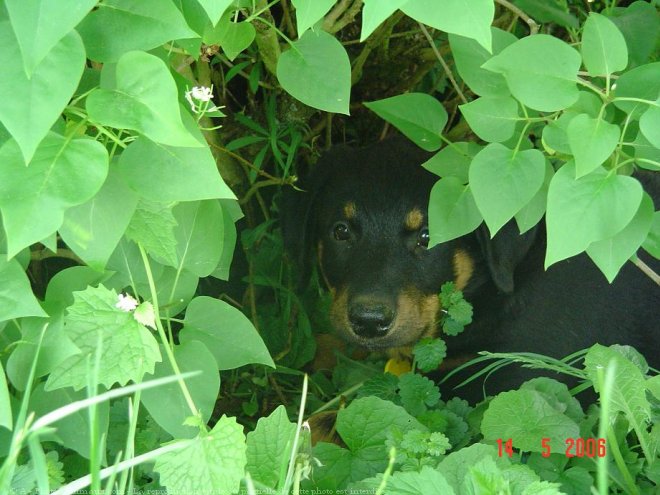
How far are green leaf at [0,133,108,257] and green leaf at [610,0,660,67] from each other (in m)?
1.58

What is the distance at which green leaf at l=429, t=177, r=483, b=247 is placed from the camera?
202 centimetres

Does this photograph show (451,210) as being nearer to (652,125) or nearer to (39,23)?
(652,125)

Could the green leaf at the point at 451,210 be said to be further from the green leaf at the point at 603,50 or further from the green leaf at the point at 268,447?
the green leaf at the point at 268,447

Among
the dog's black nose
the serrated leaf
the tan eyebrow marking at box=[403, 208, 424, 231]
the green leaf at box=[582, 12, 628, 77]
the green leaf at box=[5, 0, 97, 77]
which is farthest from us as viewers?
the tan eyebrow marking at box=[403, 208, 424, 231]

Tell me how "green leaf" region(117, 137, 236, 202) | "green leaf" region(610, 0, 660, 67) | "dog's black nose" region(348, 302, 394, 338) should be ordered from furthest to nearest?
"dog's black nose" region(348, 302, 394, 338) → "green leaf" region(610, 0, 660, 67) → "green leaf" region(117, 137, 236, 202)

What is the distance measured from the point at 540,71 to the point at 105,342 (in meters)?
0.95

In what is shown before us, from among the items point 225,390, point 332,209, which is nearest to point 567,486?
point 332,209

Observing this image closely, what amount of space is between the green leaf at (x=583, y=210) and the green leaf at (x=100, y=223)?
759mm

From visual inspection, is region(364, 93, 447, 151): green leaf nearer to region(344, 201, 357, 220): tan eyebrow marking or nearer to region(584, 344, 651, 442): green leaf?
region(584, 344, 651, 442): green leaf

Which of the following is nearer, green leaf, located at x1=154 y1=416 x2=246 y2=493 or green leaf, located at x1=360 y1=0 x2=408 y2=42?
green leaf, located at x1=360 y1=0 x2=408 y2=42

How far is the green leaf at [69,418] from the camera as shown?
70.2 inches
